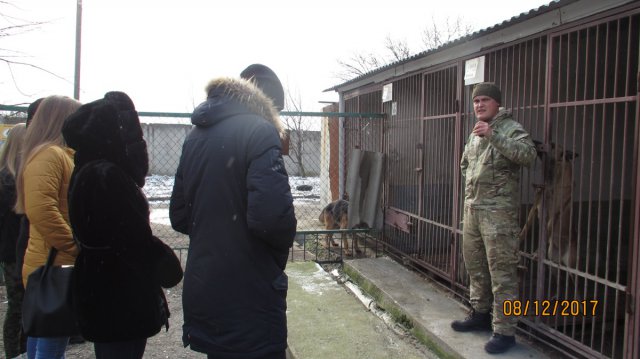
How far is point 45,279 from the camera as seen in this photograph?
2311mm

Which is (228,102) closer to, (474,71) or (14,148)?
(14,148)

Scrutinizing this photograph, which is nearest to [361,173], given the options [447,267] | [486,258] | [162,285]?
[447,267]

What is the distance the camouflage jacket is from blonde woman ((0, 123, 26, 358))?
309 cm

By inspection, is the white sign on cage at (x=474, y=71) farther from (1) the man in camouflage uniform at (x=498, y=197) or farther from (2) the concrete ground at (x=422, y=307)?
(2) the concrete ground at (x=422, y=307)

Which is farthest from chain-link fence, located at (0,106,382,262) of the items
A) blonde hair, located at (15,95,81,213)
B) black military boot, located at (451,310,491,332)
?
black military boot, located at (451,310,491,332)

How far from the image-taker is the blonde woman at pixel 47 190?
7.45 feet

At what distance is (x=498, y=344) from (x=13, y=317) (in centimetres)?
330

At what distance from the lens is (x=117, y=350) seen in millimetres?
2004

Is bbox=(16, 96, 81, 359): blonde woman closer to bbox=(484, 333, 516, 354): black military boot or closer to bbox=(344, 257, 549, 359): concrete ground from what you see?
bbox=(344, 257, 549, 359): concrete ground

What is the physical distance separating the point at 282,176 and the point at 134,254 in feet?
2.65

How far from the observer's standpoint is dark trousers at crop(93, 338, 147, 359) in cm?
199

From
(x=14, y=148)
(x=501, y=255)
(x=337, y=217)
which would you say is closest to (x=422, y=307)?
(x=501, y=255)

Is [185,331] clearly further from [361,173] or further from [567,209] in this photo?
[361,173]
